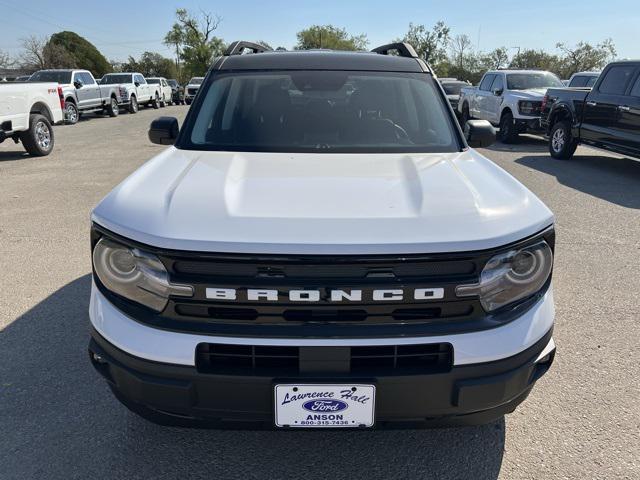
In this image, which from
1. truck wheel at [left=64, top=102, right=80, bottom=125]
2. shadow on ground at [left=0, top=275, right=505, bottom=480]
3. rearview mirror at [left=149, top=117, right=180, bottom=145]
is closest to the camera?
shadow on ground at [left=0, top=275, right=505, bottom=480]

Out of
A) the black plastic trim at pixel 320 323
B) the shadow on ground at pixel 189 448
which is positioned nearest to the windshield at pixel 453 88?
the shadow on ground at pixel 189 448

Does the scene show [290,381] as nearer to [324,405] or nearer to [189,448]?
[324,405]

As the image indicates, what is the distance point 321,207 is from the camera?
6.83ft

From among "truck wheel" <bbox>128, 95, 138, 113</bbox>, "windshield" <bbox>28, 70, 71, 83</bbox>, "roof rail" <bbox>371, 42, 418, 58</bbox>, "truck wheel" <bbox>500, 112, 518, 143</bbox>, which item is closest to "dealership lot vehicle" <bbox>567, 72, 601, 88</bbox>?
"truck wheel" <bbox>500, 112, 518, 143</bbox>

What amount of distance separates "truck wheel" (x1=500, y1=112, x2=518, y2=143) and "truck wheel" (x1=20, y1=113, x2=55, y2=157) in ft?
35.8

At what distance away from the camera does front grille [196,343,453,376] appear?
189 centimetres

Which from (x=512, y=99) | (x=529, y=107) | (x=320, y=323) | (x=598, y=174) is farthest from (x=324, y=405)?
(x=512, y=99)

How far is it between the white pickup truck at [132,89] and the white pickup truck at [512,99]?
16107mm

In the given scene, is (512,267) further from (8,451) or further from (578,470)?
(8,451)

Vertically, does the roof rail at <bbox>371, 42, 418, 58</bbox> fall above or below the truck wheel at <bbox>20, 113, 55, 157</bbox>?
above

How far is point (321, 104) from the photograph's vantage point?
3.37 meters

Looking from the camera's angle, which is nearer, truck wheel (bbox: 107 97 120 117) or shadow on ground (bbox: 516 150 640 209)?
shadow on ground (bbox: 516 150 640 209)

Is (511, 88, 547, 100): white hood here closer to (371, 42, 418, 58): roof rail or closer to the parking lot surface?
the parking lot surface

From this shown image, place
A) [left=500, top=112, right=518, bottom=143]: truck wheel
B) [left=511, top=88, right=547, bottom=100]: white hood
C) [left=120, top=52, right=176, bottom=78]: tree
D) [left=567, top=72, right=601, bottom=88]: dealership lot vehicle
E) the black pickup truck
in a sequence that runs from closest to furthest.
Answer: the black pickup truck < [left=511, top=88, right=547, bottom=100]: white hood < [left=500, top=112, right=518, bottom=143]: truck wheel < [left=567, top=72, right=601, bottom=88]: dealership lot vehicle < [left=120, top=52, right=176, bottom=78]: tree
